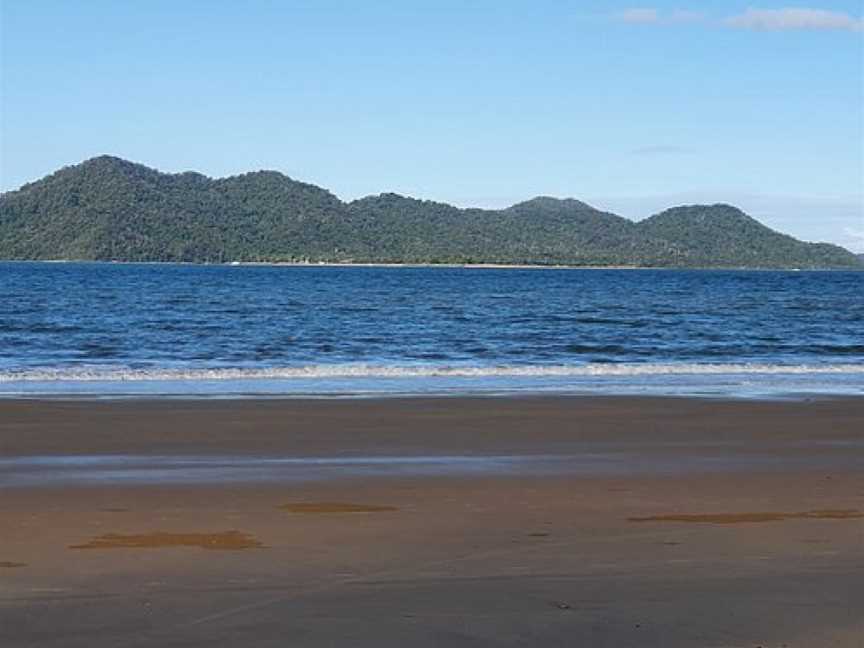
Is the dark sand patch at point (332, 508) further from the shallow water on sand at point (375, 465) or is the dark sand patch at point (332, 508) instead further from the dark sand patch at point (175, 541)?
the shallow water on sand at point (375, 465)

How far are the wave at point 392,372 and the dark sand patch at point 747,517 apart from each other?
15.3m

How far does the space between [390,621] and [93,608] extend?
1.62 meters

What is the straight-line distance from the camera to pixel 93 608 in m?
7.41

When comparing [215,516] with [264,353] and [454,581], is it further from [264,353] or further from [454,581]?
[264,353]

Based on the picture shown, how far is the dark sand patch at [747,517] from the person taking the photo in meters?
10.4

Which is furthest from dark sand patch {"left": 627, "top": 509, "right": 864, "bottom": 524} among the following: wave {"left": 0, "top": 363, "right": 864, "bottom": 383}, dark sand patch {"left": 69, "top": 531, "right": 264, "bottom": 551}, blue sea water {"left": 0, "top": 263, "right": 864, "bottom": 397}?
wave {"left": 0, "top": 363, "right": 864, "bottom": 383}

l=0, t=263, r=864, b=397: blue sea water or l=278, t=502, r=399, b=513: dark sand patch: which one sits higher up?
l=278, t=502, r=399, b=513: dark sand patch

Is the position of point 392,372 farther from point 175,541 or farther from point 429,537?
point 175,541

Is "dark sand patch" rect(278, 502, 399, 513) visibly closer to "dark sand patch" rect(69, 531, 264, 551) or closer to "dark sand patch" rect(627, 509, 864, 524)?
"dark sand patch" rect(69, 531, 264, 551)

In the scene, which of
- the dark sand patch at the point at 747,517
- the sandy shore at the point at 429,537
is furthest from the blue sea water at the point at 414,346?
the dark sand patch at the point at 747,517

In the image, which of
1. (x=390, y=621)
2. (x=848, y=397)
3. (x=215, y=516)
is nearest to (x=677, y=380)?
(x=848, y=397)

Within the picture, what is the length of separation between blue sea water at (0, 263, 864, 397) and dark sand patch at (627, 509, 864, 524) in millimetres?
11455

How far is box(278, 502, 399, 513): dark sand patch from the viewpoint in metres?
10.6

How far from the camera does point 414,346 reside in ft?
Answer: 127
